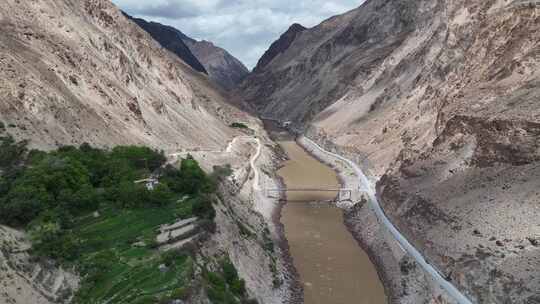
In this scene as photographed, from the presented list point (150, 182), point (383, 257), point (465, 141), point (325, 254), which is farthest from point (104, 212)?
point (465, 141)

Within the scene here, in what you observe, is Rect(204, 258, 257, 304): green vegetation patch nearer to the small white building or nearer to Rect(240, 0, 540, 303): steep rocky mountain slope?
the small white building

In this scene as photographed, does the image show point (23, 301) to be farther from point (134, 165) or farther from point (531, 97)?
point (531, 97)

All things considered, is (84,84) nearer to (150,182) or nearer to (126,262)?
(150,182)

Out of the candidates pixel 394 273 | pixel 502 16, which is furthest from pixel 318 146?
pixel 394 273

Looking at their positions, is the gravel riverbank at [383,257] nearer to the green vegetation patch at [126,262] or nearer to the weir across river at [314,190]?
the weir across river at [314,190]

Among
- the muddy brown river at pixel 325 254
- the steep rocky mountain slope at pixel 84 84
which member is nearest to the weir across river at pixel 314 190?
the muddy brown river at pixel 325 254

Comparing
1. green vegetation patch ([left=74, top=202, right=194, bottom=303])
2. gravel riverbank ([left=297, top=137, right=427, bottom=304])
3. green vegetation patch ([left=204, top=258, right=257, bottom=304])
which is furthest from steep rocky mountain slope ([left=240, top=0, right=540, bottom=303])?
green vegetation patch ([left=74, top=202, right=194, bottom=303])
